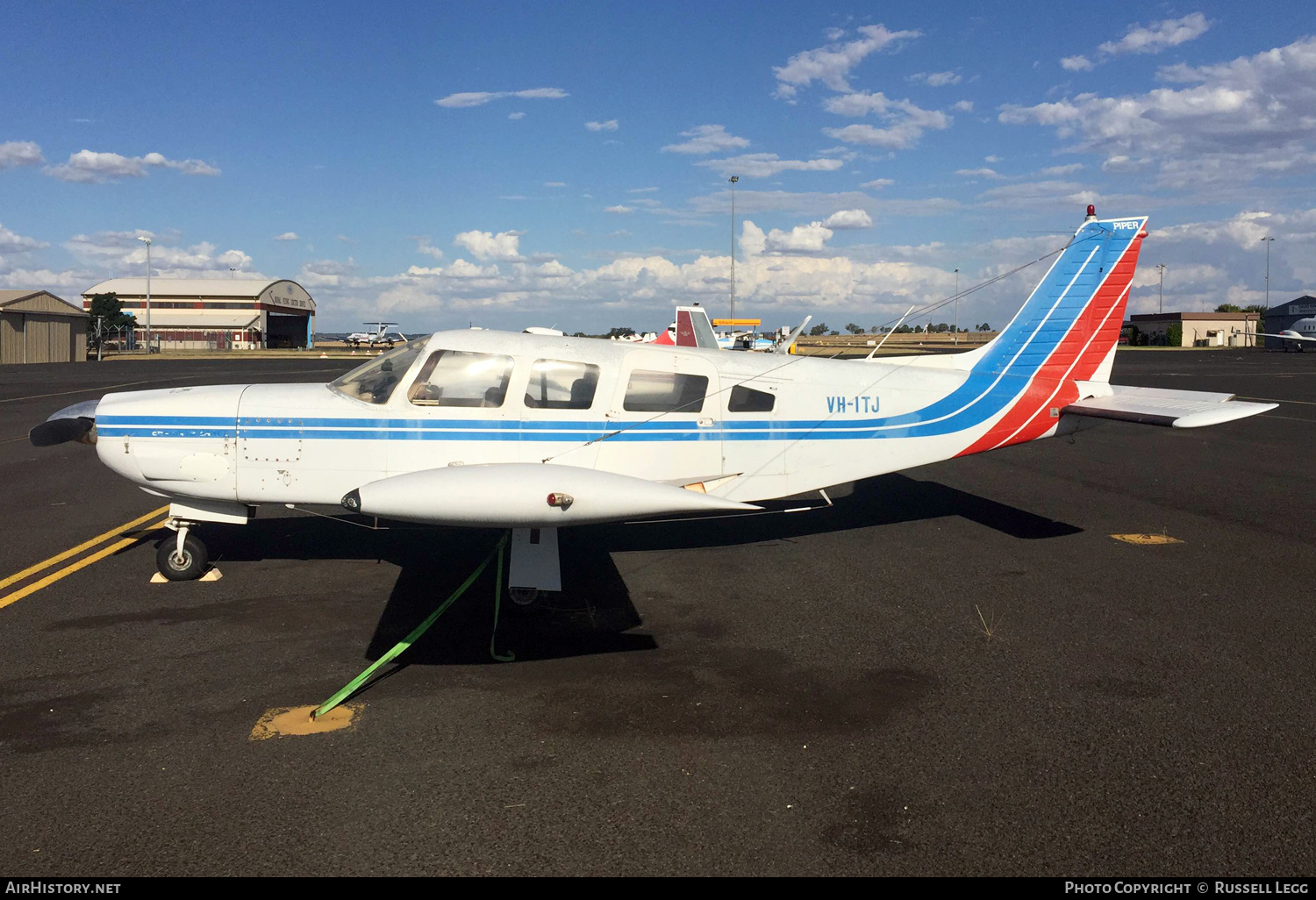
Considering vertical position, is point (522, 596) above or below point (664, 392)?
below

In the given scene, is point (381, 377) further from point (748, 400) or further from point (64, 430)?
point (748, 400)

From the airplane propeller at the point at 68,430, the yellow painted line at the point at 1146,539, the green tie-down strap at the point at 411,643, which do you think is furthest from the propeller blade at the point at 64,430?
the yellow painted line at the point at 1146,539

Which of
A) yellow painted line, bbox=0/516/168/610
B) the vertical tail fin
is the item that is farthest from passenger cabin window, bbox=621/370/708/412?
yellow painted line, bbox=0/516/168/610

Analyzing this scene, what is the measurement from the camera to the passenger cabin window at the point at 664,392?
7.67 m

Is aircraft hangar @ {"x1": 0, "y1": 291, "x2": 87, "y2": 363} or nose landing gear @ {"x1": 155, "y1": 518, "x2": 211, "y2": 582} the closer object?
nose landing gear @ {"x1": 155, "y1": 518, "x2": 211, "y2": 582}

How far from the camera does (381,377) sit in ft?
25.0

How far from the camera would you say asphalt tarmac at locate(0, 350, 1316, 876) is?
3.95m

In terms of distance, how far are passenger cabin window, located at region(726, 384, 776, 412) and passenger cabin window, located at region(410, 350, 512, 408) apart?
6.69 feet

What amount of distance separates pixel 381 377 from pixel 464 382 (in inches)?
32.0

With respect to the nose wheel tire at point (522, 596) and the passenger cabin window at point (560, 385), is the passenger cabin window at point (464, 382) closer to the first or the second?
the passenger cabin window at point (560, 385)

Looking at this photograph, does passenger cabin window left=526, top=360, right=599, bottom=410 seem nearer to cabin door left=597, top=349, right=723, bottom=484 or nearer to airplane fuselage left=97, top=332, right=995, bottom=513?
airplane fuselage left=97, top=332, right=995, bottom=513

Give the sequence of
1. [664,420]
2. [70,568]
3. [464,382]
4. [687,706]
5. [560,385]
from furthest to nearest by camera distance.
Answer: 1. [70,568]
2. [664,420]
3. [560,385]
4. [464,382]
5. [687,706]

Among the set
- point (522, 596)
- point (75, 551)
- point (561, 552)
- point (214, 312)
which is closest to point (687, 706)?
point (522, 596)

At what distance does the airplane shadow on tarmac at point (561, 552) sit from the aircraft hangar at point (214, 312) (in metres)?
98.4
